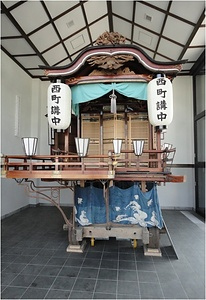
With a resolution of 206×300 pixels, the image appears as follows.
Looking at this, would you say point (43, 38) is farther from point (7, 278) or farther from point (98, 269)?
point (98, 269)

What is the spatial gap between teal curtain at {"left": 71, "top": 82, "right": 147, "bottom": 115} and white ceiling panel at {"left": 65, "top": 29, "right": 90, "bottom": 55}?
269 cm

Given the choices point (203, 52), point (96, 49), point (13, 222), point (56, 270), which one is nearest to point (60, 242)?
point (56, 270)

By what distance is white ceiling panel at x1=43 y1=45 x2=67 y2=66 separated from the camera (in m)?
5.87

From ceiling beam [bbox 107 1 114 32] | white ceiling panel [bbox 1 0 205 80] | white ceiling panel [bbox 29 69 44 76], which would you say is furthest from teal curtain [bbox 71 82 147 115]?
white ceiling panel [bbox 29 69 44 76]

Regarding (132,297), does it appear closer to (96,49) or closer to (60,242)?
(60,242)

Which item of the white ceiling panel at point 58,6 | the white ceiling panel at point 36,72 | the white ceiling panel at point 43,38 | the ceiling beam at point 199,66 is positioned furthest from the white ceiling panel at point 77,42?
the ceiling beam at point 199,66

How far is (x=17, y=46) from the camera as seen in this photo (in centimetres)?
546

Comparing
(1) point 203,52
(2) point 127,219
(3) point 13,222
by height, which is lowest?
(3) point 13,222

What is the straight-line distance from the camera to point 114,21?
5414 mm

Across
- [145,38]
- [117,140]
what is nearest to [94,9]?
[145,38]

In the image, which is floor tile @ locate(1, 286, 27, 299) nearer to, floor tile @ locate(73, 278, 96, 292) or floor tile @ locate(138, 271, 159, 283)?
floor tile @ locate(73, 278, 96, 292)

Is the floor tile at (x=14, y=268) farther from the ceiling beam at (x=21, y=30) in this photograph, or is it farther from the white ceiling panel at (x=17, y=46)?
the white ceiling panel at (x=17, y=46)

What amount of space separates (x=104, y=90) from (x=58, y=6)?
→ 245 cm

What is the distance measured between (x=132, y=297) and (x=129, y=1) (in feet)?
18.0
